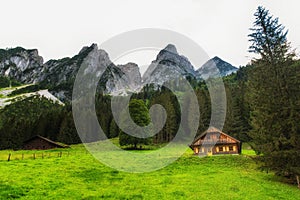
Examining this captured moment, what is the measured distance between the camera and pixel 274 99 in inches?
970

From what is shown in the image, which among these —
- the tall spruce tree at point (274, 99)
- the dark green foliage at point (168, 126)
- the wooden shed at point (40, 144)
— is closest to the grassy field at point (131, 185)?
the tall spruce tree at point (274, 99)

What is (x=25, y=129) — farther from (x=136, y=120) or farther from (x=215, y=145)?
(x=215, y=145)

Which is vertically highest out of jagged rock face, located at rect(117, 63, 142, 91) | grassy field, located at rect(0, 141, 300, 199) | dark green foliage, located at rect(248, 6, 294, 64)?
jagged rock face, located at rect(117, 63, 142, 91)

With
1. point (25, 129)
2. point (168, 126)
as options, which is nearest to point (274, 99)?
point (168, 126)

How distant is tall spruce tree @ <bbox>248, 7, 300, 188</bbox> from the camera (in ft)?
76.8

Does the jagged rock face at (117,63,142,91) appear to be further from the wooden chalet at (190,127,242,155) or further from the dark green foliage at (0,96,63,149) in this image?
the dark green foliage at (0,96,63,149)

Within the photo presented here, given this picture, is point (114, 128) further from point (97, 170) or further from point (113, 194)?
point (113, 194)

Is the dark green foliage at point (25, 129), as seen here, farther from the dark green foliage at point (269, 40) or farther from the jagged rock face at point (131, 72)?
the dark green foliage at point (269, 40)

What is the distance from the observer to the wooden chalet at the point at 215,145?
50188 millimetres

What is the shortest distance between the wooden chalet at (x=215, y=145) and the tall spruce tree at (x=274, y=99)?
77.7 ft

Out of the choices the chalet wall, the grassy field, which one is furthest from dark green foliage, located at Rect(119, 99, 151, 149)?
the grassy field

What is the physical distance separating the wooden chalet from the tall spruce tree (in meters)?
23.7

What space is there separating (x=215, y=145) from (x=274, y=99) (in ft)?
91.7

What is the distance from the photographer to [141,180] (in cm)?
2384
